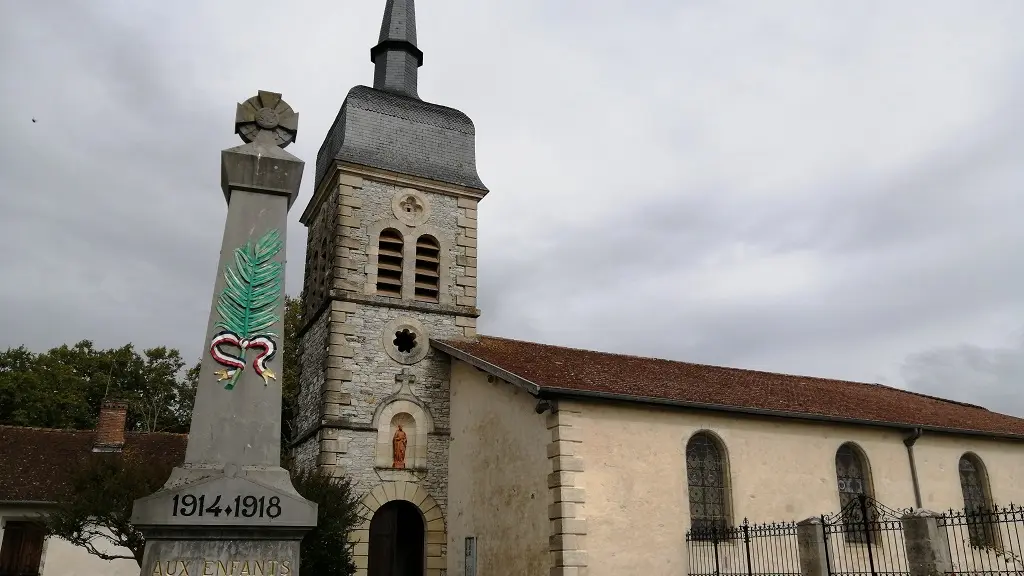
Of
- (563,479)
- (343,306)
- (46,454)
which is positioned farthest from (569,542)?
(46,454)

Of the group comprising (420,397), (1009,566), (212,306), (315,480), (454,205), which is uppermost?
(454,205)

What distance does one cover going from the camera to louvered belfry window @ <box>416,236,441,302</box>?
16.7 m

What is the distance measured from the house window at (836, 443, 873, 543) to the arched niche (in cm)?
747

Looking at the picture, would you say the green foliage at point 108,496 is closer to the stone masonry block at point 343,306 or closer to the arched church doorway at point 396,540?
the arched church doorway at point 396,540

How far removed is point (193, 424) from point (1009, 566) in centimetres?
1529

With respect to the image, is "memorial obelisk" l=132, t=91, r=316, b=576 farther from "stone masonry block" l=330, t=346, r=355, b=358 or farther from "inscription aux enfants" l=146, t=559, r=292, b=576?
"stone masonry block" l=330, t=346, r=355, b=358

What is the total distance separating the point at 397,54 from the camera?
19.0 m

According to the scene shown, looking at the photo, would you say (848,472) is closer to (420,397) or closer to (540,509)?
(540,509)

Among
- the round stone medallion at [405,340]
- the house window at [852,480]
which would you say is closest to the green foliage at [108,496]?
the round stone medallion at [405,340]

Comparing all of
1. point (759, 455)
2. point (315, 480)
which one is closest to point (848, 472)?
point (759, 455)

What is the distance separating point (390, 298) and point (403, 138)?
3756 millimetres

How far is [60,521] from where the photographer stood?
447 inches

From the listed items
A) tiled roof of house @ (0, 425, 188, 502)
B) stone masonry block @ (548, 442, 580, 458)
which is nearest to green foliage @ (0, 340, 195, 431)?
tiled roof of house @ (0, 425, 188, 502)

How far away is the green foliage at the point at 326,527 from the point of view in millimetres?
11938
